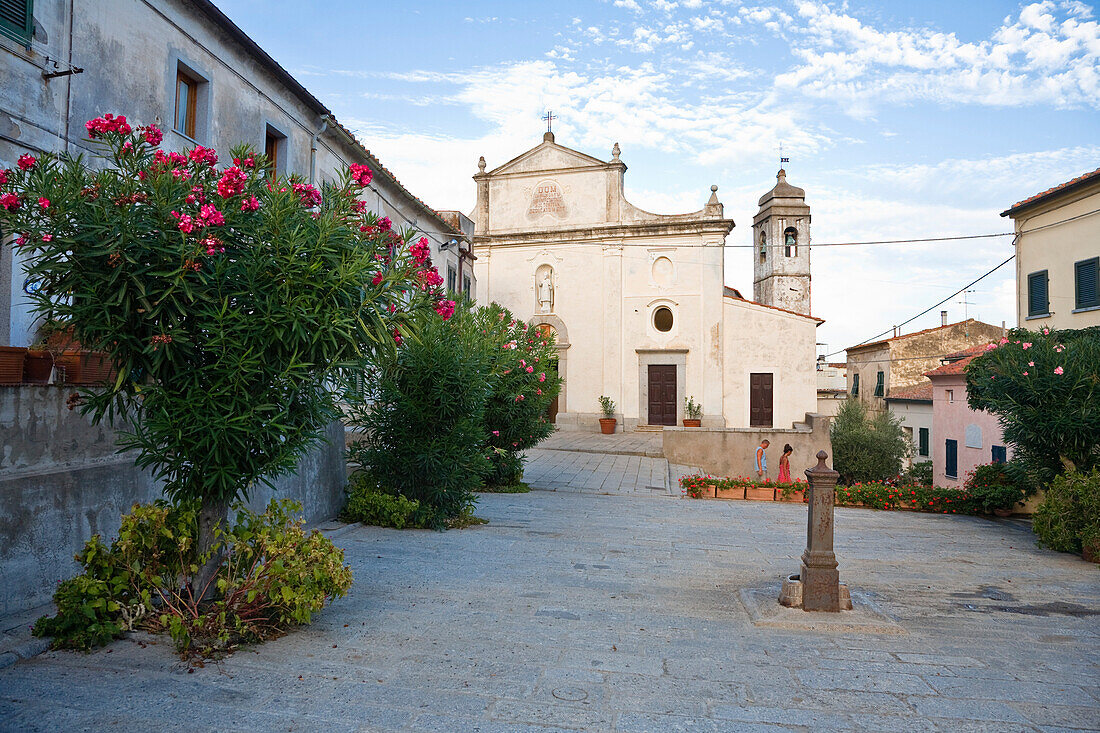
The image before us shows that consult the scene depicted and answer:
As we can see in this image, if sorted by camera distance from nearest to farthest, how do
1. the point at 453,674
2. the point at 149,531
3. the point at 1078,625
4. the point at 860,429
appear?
the point at 453,674 → the point at 149,531 → the point at 1078,625 → the point at 860,429

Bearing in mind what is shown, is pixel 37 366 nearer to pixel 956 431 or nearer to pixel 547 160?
pixel 547 160

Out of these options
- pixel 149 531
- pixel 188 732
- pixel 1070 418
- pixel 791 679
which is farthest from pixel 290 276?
pixel 1070 418

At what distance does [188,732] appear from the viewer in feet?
10.8

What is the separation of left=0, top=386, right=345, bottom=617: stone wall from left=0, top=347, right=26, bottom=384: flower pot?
0.21 m

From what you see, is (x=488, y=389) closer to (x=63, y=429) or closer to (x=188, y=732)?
(x=63, y=429)

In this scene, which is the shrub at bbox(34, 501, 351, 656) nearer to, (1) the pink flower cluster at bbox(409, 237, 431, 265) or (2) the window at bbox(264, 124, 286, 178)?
(1) the pink flower cluster at bbox(409, 237, 431, 265)

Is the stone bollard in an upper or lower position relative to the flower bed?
upper

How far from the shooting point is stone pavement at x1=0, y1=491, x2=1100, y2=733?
3584 mm

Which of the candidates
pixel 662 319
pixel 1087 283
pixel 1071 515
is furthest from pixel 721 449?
pixel 1071 515

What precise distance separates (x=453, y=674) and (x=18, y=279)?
5697mm

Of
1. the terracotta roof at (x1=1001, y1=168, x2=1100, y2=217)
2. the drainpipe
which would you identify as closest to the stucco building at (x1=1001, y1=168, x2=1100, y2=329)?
the terracotta roof at (x1=1001, y1=168, x2=1100, y2=217)

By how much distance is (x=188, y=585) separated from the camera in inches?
187

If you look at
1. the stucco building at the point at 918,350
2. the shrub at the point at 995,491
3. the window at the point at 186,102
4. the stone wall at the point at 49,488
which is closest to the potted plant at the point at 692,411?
the shrub at the point at 995,491

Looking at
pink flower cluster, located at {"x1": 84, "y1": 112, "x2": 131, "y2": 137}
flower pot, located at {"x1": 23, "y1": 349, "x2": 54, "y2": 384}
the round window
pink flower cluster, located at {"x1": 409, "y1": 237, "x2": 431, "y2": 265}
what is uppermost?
the round window
